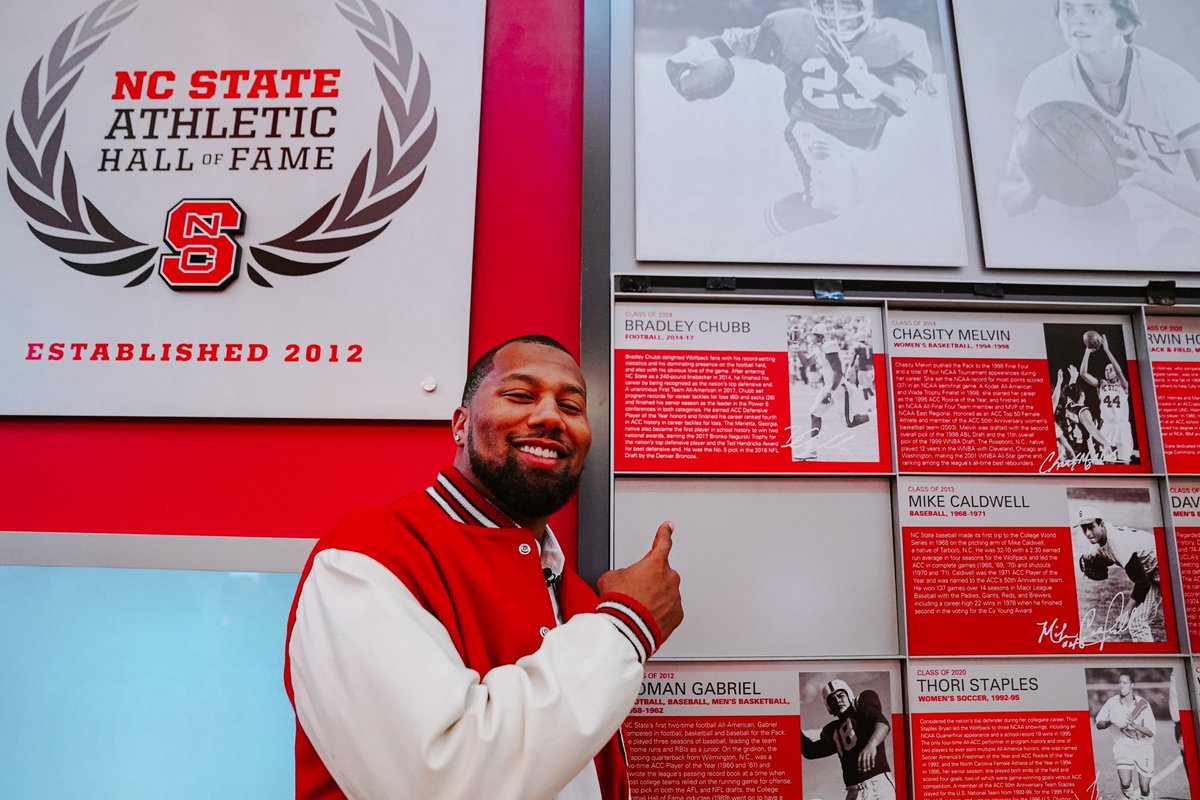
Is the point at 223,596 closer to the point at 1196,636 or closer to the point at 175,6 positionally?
the point at 175,6

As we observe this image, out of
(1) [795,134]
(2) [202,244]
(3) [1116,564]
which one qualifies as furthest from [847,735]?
(2) [202,244]

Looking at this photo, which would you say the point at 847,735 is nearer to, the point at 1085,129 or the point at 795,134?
the point at 795,134

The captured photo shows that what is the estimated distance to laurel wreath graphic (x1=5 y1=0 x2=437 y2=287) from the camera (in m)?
1.97

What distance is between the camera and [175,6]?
2.16 meters

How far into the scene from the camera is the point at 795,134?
1981mm

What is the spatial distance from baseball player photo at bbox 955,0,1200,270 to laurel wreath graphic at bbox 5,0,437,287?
1.62 metres

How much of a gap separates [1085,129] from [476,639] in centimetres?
218

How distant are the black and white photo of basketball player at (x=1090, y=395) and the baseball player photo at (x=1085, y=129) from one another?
20 centimetres

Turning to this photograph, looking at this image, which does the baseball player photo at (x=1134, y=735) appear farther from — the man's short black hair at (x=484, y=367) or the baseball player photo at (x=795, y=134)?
the man's short black hair at (x=484, y=367)

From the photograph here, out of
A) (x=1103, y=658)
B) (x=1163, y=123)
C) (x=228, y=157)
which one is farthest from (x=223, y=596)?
(x=1163, y=123)
